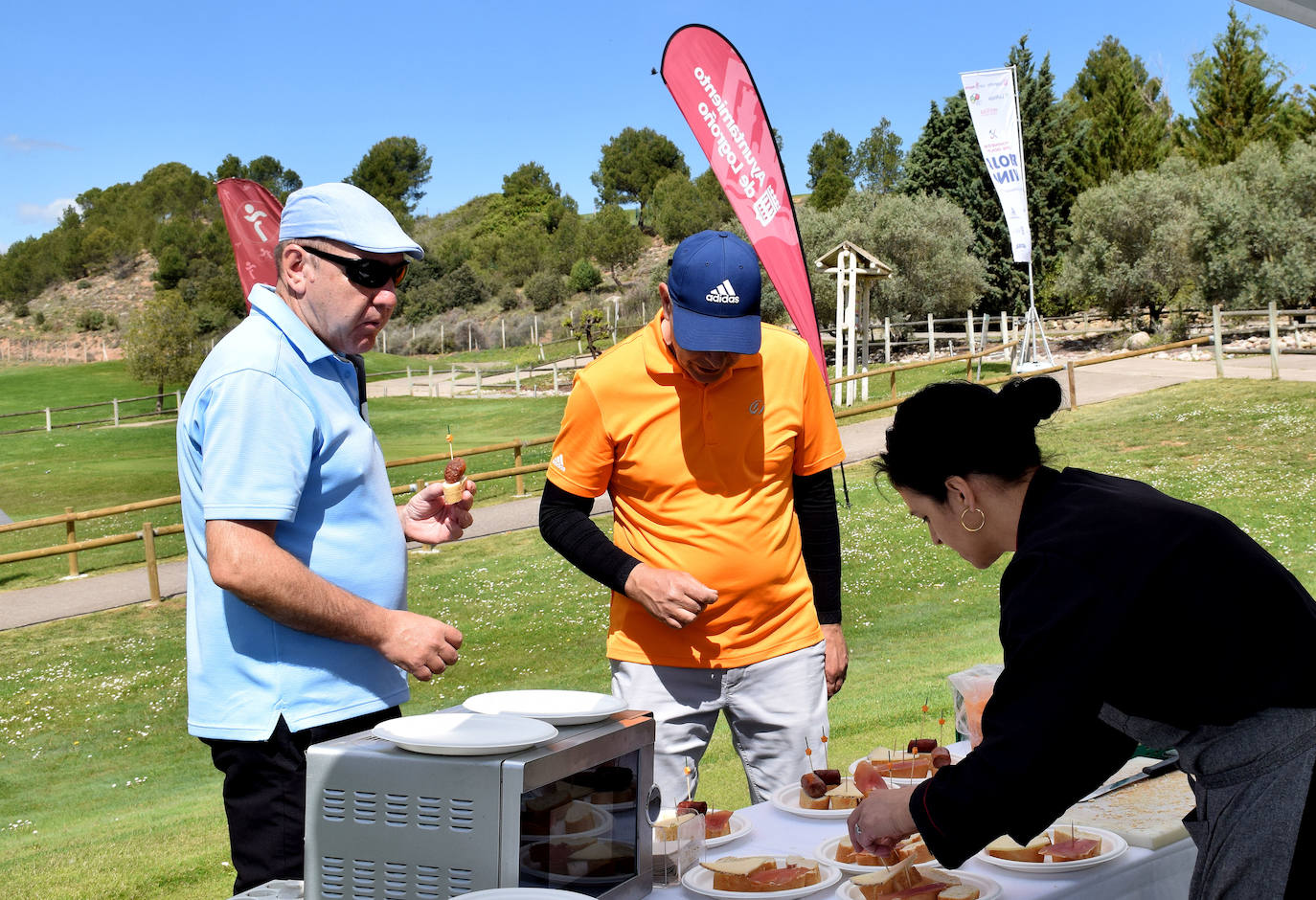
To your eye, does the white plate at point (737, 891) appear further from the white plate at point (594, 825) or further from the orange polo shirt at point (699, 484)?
the orange polo shirt at point (699, 484)

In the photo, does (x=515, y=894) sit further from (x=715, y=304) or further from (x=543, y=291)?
(x=543, y=291)

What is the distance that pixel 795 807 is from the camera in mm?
2514

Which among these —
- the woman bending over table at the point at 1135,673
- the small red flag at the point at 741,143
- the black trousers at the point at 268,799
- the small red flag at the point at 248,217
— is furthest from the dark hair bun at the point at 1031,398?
the small red flag at the point at 248,217

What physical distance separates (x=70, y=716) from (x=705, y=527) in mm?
8428

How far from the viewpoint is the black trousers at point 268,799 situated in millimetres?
2049

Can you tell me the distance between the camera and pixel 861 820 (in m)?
1.95

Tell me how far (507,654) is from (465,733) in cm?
852

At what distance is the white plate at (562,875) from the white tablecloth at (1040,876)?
0.17 m

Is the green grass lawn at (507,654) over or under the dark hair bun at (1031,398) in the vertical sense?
under

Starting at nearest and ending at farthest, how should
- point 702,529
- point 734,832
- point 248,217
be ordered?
point 734,832, point 702,529, point 248,217

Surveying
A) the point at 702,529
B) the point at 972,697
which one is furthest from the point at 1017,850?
the point at 702,529

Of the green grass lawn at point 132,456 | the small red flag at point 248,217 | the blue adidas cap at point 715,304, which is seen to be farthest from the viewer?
the green grass lawn at point 132,456

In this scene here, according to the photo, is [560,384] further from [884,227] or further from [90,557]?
[90,557]

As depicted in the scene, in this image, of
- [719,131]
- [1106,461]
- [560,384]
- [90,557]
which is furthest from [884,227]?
[719,131]
